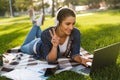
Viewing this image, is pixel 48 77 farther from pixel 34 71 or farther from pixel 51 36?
pixel 51 36

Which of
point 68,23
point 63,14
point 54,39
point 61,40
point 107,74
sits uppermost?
point 63,14

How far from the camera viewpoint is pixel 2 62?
609cm

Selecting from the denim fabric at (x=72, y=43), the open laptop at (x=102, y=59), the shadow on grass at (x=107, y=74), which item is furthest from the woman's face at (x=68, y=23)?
the shadow on grass at (x=107, y=74)

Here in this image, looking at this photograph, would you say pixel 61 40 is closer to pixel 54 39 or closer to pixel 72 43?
pixel 72 43

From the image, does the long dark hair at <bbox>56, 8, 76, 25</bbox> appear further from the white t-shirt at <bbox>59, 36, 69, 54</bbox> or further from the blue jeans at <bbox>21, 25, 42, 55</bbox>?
the blue jeans at <bbox>21, 25, 42, 55</bbox>

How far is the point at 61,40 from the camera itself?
19.1 ft

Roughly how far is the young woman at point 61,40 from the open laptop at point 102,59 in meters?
0.22

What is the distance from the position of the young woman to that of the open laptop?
22 cm

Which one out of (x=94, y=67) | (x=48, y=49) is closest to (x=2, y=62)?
(x=48, y=49)

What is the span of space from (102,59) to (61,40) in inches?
43.2

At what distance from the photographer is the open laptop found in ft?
15.7

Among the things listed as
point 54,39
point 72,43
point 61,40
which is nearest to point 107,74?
point 54,39

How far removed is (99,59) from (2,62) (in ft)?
6.84

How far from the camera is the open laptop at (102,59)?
188 inches
